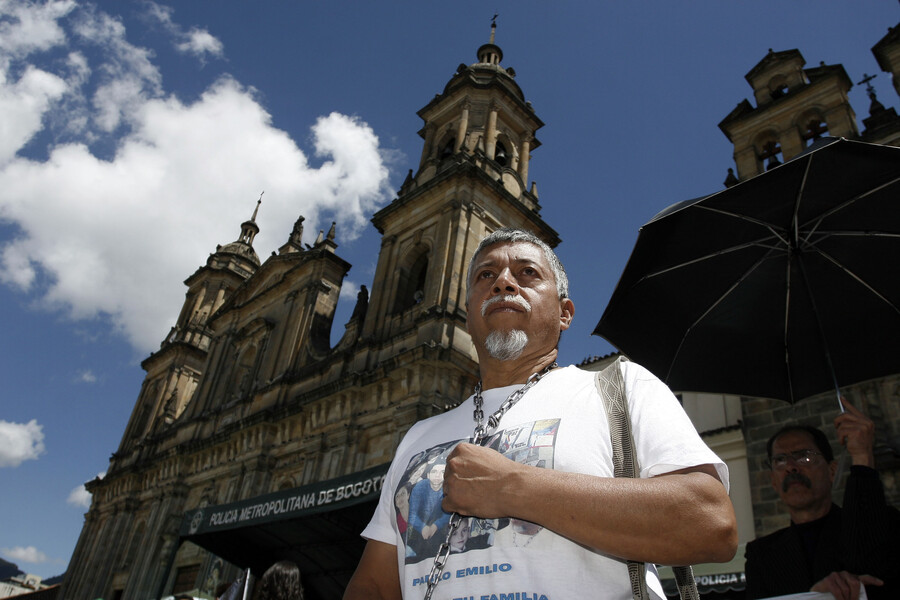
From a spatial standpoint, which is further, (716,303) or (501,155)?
(501,155)

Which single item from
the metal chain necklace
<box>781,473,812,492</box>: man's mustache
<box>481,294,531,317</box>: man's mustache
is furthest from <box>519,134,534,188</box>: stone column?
the metal chain necklace

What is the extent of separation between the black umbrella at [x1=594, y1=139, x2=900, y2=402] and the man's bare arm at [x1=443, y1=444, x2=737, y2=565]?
2277 mm

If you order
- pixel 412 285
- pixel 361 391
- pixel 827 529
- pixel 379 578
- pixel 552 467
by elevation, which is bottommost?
pixel 379 578

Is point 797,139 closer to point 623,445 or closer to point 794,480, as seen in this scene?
point 794,480

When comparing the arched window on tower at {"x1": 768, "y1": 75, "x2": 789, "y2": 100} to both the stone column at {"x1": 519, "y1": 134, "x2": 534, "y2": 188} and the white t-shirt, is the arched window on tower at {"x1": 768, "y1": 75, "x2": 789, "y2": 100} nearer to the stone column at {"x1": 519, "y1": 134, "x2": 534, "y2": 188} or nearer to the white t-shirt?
the stone column at {"x1": 519, "y1": 134, "x2": 534, "y2": 188}

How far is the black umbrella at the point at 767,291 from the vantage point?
11.1ft

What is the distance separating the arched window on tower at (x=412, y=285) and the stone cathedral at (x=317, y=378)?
0.14 feet

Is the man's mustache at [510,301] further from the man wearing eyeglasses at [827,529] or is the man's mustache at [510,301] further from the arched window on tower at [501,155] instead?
the arched window on tower at [501,155]

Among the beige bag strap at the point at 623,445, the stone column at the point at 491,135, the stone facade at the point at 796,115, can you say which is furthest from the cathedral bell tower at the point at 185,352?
the beige bag strap at the point at 623,445

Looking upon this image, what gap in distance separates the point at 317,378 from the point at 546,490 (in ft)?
58.7

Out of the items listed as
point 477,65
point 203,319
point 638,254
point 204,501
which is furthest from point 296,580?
point 203,319

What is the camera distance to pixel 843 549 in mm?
2607

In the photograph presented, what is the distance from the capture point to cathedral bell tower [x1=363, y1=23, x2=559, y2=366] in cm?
1631

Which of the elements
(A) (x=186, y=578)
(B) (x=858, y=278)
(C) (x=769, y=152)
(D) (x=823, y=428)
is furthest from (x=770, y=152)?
(A) (x=186, y=578)
